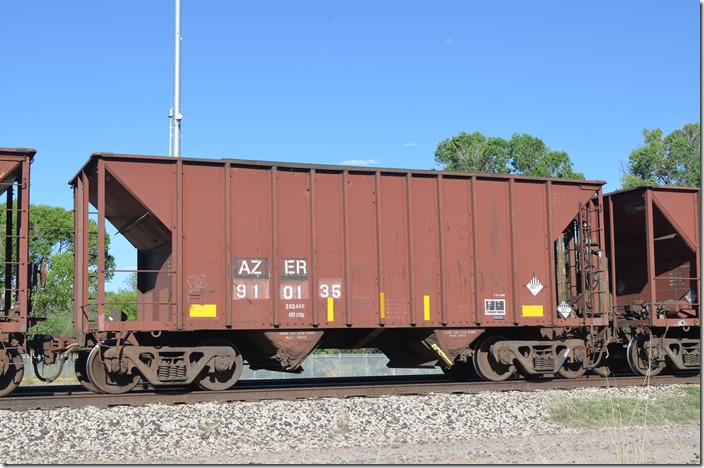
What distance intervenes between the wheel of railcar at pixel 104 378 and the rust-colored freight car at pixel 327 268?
24 millimetres

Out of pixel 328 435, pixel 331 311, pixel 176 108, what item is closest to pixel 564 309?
pixel 331 311

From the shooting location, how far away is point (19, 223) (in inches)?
496

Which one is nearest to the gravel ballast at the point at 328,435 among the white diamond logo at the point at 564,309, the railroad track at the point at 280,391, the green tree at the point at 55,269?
the railroad track at the point at 280,391

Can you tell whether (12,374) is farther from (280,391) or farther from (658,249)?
(658,249)

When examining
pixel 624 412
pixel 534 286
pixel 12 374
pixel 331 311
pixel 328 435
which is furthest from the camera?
pixel 534 286

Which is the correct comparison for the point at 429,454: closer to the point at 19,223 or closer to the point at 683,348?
the point at 19,223

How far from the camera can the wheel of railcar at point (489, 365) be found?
1423 cm

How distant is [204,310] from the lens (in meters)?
12.6

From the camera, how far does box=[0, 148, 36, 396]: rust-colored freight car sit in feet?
38.8

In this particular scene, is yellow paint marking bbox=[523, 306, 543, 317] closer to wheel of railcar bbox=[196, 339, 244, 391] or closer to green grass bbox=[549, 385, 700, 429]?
green grass bbox=[549, 385, 700, 429]

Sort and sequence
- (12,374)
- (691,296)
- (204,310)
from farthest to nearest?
1. (691,296)
2. (204,310)
3. (12,374)

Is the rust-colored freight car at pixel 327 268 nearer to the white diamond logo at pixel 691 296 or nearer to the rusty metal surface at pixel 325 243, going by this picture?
the rusty metal surface at pixel 325 243

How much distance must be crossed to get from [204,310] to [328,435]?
373cm

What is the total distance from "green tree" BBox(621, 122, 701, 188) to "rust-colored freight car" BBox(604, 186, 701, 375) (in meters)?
35.7
